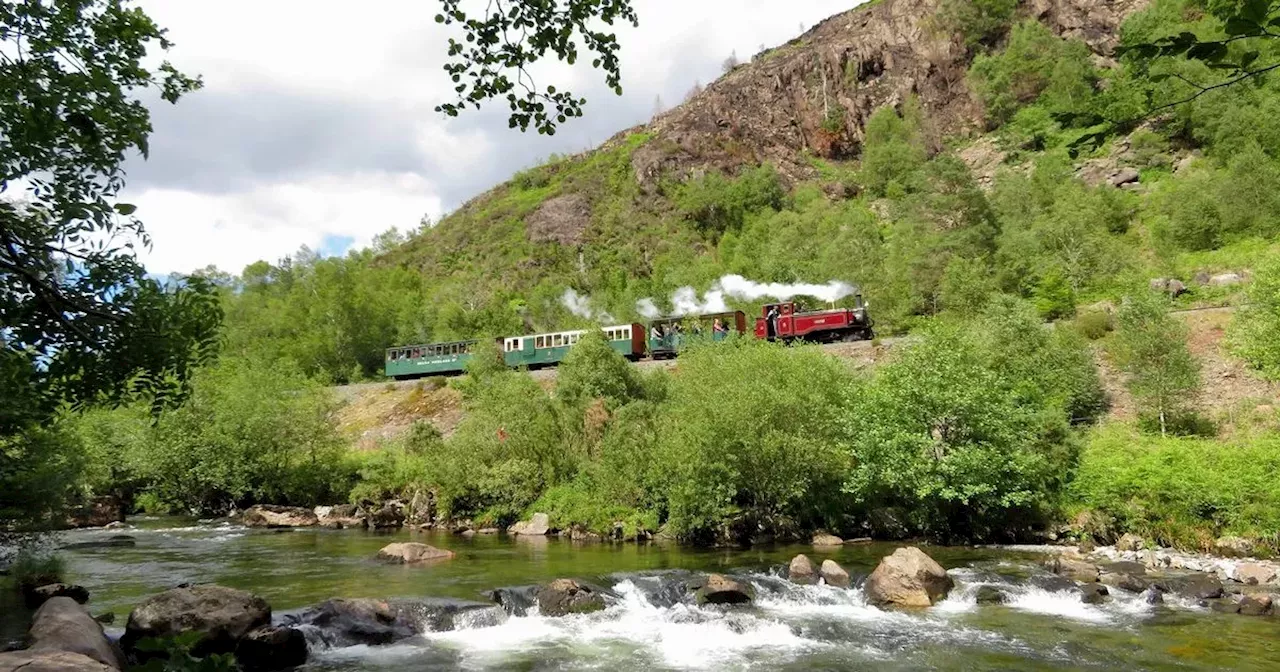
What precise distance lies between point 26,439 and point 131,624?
15.4ft

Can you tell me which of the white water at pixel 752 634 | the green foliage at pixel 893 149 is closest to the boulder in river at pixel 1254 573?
the white water at pixel 752 634

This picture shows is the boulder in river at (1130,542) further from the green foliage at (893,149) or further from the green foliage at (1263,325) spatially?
the green foliage at (893,149)

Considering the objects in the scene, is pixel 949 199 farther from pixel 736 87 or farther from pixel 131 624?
pixel 736 87

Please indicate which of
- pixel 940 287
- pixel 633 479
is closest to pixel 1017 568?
pixel 633 479

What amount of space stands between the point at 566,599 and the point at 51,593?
10716 millimetres

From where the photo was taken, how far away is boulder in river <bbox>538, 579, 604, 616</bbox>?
15945mm

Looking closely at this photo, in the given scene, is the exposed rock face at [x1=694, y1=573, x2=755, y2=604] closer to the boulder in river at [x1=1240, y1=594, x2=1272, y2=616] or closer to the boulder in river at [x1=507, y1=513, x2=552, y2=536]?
the boulder in river at [x1=1240, y1=594, x2=1272, y2=616]

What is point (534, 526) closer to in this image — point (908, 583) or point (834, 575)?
point (834, 575)

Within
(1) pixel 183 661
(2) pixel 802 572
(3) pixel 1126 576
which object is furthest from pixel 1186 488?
(1) pixel 183 661

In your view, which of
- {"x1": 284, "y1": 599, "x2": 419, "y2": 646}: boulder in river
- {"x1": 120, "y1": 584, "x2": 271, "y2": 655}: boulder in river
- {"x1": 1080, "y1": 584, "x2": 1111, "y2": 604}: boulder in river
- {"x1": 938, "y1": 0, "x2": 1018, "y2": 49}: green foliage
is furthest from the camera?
{"x1": 938, "y1": 0, "x2": 1018, "y2": 49}: green foliage

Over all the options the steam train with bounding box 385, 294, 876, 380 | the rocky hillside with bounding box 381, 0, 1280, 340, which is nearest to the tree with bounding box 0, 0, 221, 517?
the steam train with bounding box 385, 294, 876, 380

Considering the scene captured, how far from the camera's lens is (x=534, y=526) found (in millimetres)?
29312

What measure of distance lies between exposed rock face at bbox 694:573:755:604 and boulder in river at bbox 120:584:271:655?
863cm

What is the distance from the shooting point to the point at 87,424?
1587 inches
